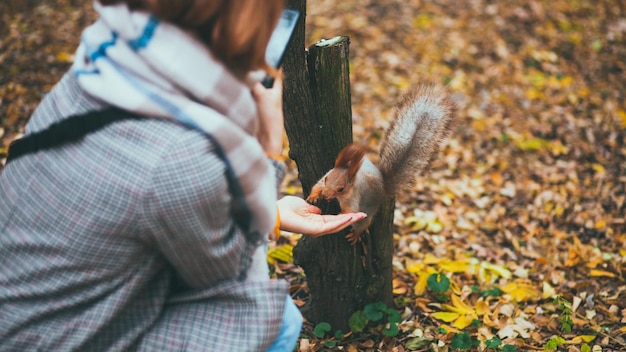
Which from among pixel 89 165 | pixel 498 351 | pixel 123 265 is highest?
pixel 89 165

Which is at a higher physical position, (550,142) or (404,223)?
(550,142)

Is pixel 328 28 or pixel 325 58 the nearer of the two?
pixel 325 58

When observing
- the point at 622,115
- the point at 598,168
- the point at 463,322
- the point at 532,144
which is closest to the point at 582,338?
the point at 463,322

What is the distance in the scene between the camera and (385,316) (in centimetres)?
258

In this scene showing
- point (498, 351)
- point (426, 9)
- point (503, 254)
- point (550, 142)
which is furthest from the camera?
point (426, 9)

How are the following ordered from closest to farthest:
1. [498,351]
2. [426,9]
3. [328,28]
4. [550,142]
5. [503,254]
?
[498,351]
[503,254]
[550,142]
[328,28]
[426,9]

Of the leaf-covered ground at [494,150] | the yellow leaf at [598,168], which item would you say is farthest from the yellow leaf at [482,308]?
the yellow leaf at [598,168]

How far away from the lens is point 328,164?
2.19 meters

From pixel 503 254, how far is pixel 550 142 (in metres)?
1.51

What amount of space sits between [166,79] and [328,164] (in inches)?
44.7

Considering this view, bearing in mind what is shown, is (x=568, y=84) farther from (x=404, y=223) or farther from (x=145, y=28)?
(x=145, y=28)

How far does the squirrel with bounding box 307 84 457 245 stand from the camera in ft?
7.10

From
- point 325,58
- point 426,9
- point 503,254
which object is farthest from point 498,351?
point 426,9

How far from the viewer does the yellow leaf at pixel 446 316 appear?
2.66 meters
